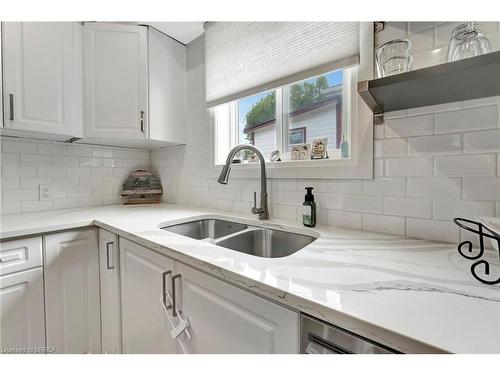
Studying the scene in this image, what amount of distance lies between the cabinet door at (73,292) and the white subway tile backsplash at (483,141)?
5.78ft

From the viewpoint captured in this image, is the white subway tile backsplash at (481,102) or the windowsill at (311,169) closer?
the white subway tile backsplash at (481,102)

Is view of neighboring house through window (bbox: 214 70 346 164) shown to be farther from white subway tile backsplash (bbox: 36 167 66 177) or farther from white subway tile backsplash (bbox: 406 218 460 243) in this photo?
white subway tile backsplash (bbox: 36 167 66 177)

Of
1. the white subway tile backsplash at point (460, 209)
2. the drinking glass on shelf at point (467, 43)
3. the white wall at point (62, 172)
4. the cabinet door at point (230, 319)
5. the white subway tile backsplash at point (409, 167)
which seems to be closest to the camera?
the cabinet door at point (230, 319)

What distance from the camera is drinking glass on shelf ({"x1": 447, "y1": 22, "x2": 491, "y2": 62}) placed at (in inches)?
26.2

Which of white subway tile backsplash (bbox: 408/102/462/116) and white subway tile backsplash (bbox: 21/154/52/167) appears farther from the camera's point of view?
A: white subway tile backsplash (bbox: 21/154/52/167)

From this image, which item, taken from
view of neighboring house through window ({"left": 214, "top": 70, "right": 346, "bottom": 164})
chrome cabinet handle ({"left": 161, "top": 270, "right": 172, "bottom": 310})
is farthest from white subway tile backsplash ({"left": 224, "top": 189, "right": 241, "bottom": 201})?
chrome cabinet handle ({"left": 161, "top": 270, "right": 172, "bottom": 310})

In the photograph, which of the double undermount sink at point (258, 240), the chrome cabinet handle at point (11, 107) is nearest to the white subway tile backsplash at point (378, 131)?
the double undermount sink at point (258, 240)

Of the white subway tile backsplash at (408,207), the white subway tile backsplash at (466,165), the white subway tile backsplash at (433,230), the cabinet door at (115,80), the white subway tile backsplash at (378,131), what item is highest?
the cabinet door at (115,80)

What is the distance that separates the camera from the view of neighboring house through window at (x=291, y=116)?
127 centimetres

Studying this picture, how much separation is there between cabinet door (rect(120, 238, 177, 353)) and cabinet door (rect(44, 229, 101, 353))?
266 millimetres

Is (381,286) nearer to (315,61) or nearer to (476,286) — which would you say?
(476,286)

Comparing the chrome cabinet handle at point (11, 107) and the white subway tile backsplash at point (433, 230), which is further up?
the chrome cabinet handle at point (11, 107)

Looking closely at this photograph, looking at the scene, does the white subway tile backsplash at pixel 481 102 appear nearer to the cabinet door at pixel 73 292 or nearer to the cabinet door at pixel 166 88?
the cabinet door at pixel 166 88

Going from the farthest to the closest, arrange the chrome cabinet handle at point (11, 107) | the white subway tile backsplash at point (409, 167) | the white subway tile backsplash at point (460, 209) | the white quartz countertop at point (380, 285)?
the chrome cabinet handle at point (11, 107) → the white subway tile backsplash at point (409, 167) → the white subway tile backsplash at point (460, 209) → the white quartz countertop at point (380, 285)
